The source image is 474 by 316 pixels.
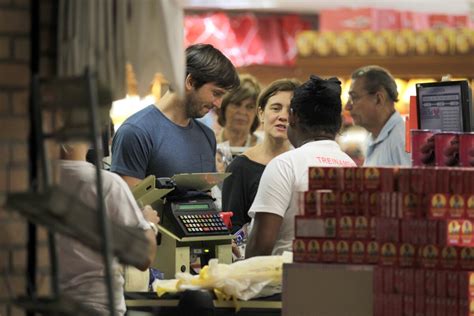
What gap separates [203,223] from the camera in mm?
5719

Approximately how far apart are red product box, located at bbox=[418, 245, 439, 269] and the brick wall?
143cm

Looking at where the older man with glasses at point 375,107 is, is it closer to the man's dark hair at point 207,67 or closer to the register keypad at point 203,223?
the man's dark hair at point 207,67

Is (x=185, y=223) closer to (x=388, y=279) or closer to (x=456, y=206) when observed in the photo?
(x=388, y=279)

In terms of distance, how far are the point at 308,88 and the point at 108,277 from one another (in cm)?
251

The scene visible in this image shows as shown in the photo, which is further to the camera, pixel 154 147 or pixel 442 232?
pixel 154 147

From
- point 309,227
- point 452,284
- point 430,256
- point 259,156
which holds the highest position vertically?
point 259,156

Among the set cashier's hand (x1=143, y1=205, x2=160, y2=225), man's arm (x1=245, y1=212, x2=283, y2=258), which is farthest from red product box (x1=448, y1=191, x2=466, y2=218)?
cashier's hand (x1=143, y1=205, x2=160, y2=225)

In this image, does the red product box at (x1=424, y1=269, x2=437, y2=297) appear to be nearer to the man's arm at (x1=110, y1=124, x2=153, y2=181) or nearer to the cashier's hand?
the cashier's hand

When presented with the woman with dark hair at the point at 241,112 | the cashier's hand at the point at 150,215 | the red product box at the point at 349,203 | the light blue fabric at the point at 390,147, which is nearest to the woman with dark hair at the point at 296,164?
the cashier's hand at the point at 150,215

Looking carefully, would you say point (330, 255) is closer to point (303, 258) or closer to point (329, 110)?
point (303, 258)

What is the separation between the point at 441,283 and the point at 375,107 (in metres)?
4.06

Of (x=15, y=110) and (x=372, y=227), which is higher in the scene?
(x=15, y=110)

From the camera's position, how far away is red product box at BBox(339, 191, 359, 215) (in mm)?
4602

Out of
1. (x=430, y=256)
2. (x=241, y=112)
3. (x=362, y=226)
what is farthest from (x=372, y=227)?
(x=241, y=112)
